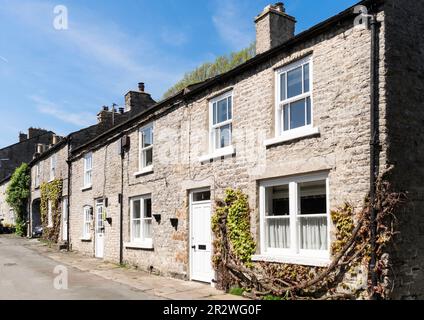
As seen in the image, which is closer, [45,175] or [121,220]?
[121,220]

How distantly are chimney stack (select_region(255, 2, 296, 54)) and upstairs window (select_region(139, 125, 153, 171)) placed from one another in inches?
216

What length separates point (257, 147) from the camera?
36.0 ft

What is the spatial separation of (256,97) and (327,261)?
4.39 meters

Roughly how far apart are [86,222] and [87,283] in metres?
9.63

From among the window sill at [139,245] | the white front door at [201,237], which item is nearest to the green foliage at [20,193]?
the window sill at [139,245]

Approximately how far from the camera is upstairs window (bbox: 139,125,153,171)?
16266mm

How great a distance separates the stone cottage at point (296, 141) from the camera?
27.8 feet

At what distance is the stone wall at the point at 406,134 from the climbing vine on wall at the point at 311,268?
0.39 meters

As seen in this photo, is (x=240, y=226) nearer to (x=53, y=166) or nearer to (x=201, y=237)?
(x=201, y=237)

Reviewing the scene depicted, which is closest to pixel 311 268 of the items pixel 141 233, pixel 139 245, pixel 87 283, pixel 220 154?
pixel 220 154

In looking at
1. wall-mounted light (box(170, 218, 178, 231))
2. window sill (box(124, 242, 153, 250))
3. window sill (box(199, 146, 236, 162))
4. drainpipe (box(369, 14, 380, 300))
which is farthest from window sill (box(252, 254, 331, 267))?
window sill (box(124, 242, 153, 250))

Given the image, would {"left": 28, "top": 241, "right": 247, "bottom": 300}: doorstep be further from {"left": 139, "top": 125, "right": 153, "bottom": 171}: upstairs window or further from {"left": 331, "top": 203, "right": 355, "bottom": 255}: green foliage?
{"left": 139, "top": 125, "right": 153, "bottom": 171}: upstairs window

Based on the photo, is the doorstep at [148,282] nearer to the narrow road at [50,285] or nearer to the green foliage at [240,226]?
the narrow road at [50,285]
